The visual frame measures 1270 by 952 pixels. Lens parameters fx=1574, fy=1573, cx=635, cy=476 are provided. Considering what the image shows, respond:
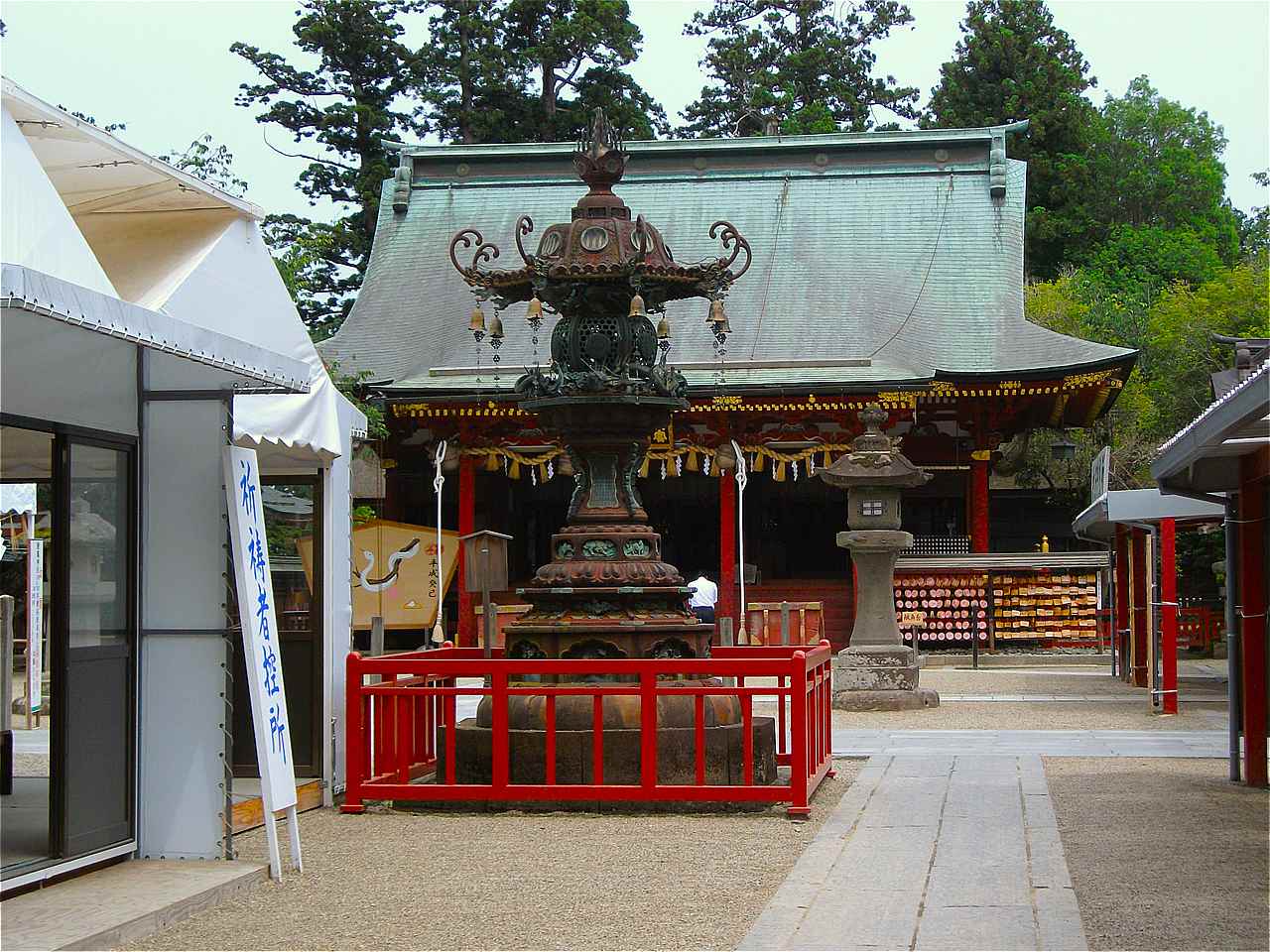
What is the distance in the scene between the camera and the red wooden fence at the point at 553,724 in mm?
9477

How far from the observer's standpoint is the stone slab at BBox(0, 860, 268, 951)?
5.99 m

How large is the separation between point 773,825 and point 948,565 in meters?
17.0

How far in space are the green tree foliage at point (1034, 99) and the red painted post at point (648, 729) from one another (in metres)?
38.9

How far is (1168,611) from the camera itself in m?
15.1

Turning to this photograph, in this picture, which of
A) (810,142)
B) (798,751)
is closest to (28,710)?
(798,751)

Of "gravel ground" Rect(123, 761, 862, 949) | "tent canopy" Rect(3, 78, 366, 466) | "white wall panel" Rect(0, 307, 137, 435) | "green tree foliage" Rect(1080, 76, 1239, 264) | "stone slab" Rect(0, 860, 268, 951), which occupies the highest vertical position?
"green tree foliage" Rect(1080, 76, 1239, 264)

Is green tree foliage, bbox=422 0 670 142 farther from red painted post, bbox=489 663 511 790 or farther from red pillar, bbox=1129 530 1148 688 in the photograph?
red painted post, bbox=489 663 511 790

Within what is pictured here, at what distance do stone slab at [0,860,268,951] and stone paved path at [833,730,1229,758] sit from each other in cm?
677

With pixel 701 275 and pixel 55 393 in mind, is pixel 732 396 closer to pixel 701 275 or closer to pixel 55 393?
pixel 701 275

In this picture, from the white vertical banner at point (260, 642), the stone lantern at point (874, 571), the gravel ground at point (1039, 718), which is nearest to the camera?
the white vertical banner at point (260, 642)

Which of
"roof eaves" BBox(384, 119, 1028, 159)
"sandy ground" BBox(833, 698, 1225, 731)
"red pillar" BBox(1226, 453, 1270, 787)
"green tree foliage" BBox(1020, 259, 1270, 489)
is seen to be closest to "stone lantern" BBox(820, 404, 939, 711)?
"sandy ground" BBox(833, 698, 1225, 731)

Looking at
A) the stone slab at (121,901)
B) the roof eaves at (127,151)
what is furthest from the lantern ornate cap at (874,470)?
the stone slab at (121,901)

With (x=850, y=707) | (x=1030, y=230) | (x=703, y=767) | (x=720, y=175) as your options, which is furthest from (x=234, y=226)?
(x=1030, y=230)

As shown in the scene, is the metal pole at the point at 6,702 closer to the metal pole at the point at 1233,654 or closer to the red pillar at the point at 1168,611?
the metal pole at the point at 1233,654
